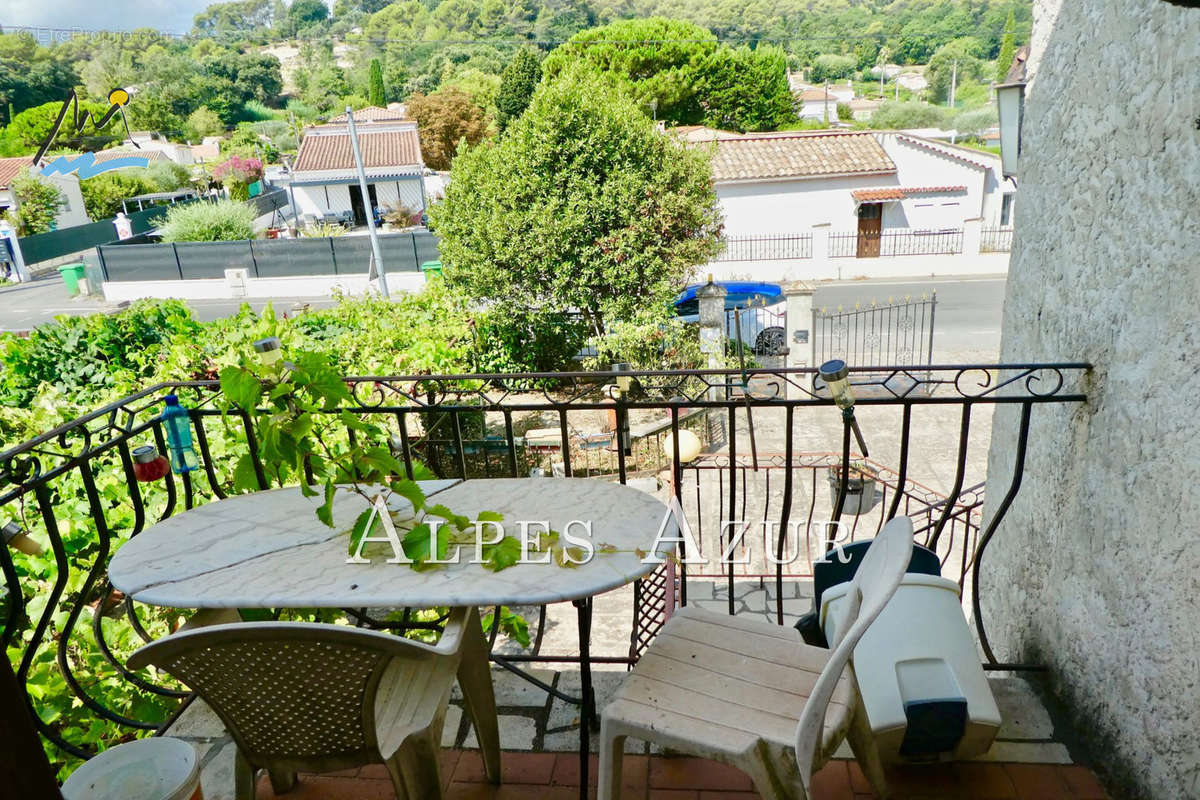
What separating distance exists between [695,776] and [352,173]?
32.2 metres

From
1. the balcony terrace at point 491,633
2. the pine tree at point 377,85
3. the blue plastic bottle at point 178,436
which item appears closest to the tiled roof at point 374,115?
the pine tree at point 377,85

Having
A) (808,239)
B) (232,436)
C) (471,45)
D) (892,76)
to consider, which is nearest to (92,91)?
(471,45)

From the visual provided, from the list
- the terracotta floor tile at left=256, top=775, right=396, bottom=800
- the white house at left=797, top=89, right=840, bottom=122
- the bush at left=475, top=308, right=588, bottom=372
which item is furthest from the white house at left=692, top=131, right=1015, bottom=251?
the white house at left=797, top=89, right=840, bottom=122

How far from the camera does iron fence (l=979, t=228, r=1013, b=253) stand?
1920 centimetres

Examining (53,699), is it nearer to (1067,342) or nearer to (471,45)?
(1067,342)

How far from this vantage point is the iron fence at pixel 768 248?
66.1ft

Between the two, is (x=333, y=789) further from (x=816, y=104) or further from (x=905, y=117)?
(x=816, y=104)

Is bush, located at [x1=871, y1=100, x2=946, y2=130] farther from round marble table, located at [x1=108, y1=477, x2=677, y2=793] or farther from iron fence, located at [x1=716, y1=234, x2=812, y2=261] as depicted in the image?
round marble table, located at [x1=108, y1=477, x2=677, y2=793]

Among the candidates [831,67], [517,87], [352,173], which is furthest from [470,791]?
[831,67]

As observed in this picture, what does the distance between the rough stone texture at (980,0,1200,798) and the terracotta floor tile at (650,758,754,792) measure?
0.95 m

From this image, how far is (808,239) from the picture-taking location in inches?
789

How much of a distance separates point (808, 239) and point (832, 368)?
19299mm

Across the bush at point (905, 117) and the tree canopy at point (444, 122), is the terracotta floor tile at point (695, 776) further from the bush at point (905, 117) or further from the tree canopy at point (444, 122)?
the bush at point (905, 117)

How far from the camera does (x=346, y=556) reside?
174 cm
